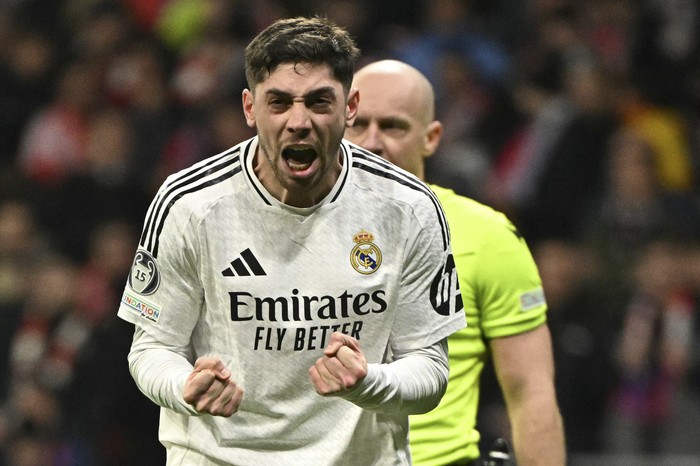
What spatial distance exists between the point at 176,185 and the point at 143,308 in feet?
1.04

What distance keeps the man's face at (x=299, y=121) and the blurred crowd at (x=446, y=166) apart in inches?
142

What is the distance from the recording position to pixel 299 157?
10.7ft

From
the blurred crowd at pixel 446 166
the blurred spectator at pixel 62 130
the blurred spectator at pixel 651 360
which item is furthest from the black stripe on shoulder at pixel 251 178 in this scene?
the blurred spectator at pixel 62 130

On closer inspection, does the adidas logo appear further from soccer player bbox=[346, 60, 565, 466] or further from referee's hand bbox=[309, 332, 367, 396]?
soccer player bbox=[346, 60, 565, 466]

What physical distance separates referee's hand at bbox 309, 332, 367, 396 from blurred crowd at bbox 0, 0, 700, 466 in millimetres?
3754

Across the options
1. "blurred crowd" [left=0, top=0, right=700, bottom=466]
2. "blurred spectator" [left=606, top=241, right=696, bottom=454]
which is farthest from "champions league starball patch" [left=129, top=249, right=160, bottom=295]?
"blurred spectator" [left=606, top=241, right=696, bottom=454]

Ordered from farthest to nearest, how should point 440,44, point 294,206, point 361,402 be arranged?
point 440,44 < point 294,206 < point 361,402

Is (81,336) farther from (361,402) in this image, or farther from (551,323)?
(361,402)

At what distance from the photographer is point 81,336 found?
25.3 ft

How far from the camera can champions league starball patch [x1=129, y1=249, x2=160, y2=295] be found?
3.27 metres

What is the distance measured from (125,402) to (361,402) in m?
4.56

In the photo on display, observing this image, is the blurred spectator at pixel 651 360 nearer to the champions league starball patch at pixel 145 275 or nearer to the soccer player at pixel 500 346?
the soccer player at pixel 500 346

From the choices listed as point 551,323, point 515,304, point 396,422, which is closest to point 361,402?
point 396,422

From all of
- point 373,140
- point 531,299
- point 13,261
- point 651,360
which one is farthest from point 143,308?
point 13,261
